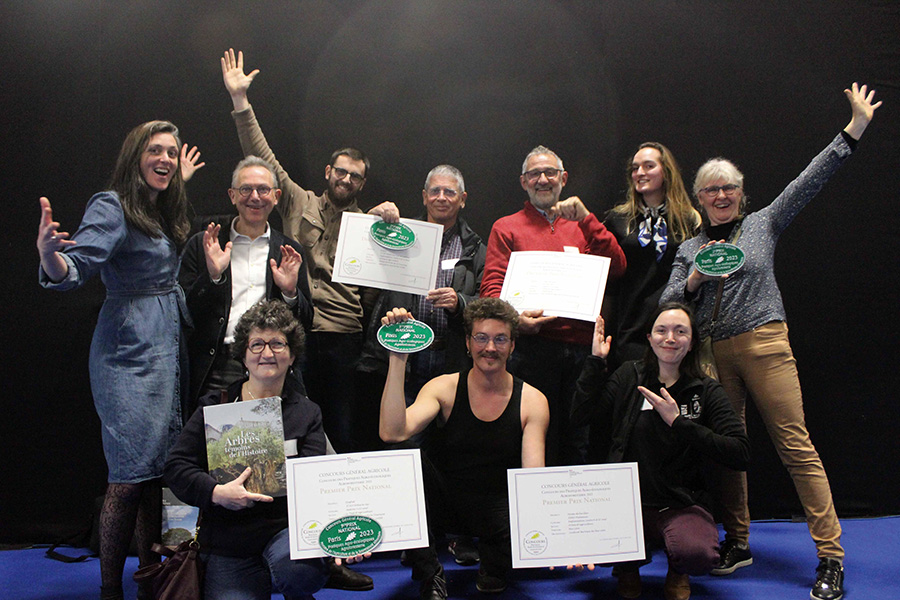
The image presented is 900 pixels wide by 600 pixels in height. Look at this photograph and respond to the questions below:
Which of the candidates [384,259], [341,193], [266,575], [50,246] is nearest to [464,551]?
[266,575]

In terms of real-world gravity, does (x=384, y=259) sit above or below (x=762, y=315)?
above

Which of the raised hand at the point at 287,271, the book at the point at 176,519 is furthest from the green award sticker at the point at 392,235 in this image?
the book at the point at 176,519

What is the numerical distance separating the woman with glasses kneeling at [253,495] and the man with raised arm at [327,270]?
0.80 m

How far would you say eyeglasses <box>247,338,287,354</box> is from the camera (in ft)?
8.09

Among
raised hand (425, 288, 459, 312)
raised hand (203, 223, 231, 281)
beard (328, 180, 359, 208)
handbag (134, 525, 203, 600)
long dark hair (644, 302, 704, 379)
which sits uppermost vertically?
beard (328, 180, 359, 208)

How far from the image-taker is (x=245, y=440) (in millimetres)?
2357

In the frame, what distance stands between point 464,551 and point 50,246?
2170mm

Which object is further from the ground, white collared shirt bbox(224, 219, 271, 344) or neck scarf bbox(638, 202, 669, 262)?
neck scarf bbox(638, 202, 669, 262)

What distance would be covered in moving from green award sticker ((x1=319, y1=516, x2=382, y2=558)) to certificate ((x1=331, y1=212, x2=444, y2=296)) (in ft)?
3.48

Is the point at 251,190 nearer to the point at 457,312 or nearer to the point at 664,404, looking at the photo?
the point at 457,312

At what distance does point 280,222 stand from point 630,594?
103 inches

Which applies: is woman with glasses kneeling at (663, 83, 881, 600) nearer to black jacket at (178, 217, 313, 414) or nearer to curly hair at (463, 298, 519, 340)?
curly hair at (463, 298, 519, 340)

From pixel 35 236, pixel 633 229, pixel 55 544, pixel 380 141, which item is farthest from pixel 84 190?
pixel 633 229

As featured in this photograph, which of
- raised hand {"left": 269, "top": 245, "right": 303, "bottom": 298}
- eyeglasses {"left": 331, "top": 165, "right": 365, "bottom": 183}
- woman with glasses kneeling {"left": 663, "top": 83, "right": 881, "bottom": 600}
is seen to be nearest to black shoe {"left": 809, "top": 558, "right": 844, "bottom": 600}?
woman with glasses kneeling {"left": 663, "top": 83, "right": 881, "bottom": 600}
